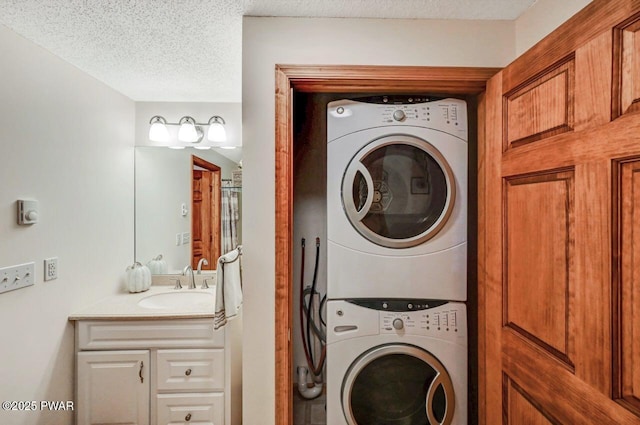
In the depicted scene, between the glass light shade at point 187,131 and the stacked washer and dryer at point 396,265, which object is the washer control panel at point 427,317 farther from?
the glass light shade at point 187,131

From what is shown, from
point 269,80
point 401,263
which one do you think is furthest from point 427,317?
point 269,80

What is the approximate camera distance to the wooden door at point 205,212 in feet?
8.95

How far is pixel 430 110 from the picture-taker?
170 cm

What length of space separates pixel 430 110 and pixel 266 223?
0.99m

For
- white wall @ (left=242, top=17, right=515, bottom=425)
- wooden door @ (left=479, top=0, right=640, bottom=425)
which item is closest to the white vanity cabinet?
white wall @ (left=242, top=17, right=515, bottom=425)

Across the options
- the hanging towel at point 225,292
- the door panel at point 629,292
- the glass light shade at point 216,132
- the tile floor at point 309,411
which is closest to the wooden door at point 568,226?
the door panel at point 629,292

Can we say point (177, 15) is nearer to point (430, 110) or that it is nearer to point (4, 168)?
point (4, 168)

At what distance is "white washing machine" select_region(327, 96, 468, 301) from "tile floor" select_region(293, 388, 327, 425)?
84 cm

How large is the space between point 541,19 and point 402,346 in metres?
1.57

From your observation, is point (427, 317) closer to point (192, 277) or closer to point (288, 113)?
point (288, 113)

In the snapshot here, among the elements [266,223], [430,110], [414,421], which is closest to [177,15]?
[266,223]

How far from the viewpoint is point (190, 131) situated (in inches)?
104

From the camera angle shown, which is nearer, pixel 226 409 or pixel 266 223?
pixel 266 223

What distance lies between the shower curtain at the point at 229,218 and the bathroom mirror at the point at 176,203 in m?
0.03
